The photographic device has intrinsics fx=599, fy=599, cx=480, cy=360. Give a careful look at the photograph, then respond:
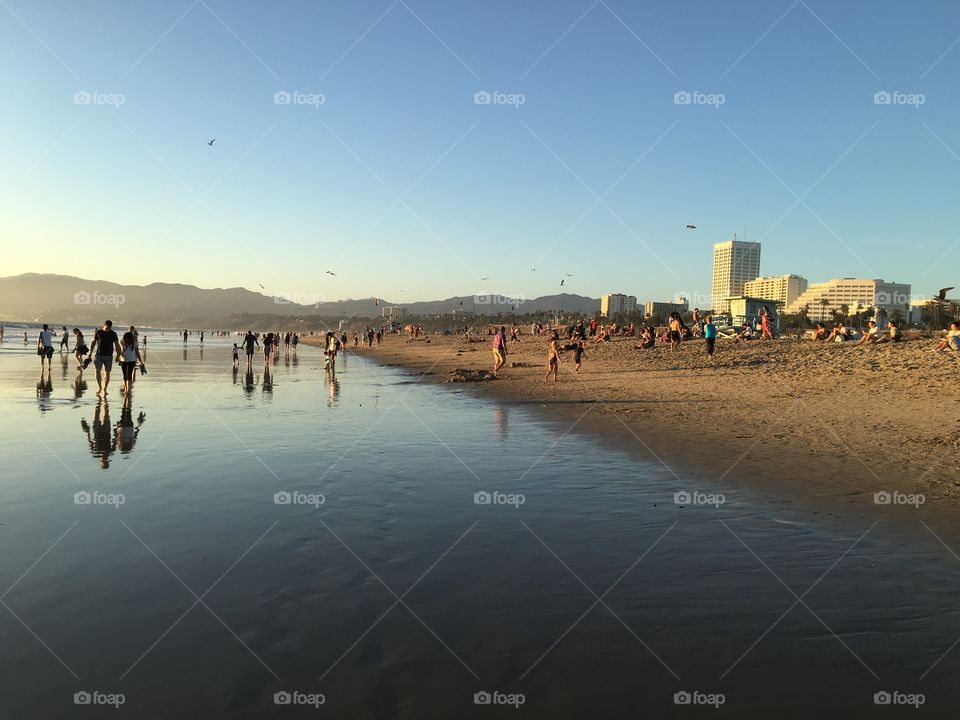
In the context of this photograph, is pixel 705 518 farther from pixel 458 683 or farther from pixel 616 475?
pixel 458 683

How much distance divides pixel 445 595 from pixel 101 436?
11.2 m

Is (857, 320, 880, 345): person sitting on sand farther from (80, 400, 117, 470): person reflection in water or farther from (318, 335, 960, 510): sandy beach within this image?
(80, 400, 117, 470): person reflection in water

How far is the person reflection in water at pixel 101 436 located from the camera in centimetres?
1120

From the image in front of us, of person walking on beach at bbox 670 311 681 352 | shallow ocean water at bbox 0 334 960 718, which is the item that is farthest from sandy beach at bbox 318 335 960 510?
person walking on beach at bbox 670 311 681 352

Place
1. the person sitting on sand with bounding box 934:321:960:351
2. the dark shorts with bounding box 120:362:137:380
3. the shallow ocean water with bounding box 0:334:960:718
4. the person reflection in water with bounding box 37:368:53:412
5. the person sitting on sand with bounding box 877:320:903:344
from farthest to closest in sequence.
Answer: the person sitting on sand with bounding box 877:320:903:344
the person sitting on sand with bounding box 934:321:960:351
the dark shorts with bounding box 120:362:137:380
the person reflection in water with bounding box 37:368:53:412
the shallow ocean water with bounding box 0:334:960:718

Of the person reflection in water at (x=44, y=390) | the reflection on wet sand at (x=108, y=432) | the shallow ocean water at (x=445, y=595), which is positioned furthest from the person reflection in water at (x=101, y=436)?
the person reflection in water at (x=44, y=390)

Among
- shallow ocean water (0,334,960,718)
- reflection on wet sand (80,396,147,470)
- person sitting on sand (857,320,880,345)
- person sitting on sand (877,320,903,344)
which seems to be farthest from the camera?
person sitting on sand (857,320,880,345)

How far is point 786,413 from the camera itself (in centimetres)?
1666

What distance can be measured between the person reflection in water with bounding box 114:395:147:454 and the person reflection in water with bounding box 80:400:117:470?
135 mm

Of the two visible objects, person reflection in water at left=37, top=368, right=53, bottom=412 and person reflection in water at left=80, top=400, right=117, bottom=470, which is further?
person reflection in water at left=37, top=368, right=53, bottom=412

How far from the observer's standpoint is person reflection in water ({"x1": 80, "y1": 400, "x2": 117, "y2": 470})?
11.2 m

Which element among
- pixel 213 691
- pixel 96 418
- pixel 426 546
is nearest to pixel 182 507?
pixel 426 546

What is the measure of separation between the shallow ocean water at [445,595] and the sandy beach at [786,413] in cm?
171

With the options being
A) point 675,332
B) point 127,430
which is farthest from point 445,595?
point 675,332
